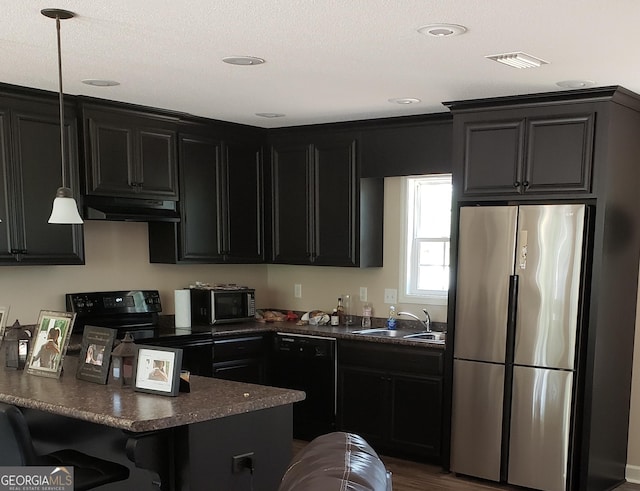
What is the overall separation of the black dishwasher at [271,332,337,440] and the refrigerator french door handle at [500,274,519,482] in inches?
50.6

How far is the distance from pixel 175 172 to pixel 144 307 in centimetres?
103

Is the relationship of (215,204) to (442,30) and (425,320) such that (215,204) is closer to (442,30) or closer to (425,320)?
(425,320)

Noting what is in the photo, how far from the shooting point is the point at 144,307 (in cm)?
Answer: 505

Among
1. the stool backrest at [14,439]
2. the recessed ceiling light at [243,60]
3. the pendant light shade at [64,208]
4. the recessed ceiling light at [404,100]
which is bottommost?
the stool backrest at [14,439]

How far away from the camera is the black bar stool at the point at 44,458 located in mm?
2393

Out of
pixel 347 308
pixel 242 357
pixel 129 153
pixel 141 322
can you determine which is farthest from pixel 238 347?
pixel 129 153

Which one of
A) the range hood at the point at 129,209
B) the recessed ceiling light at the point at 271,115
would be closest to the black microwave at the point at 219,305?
the range hood at the point at 129,209

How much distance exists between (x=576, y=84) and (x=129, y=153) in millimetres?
2855

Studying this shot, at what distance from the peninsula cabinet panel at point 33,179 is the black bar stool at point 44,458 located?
5.40 ft

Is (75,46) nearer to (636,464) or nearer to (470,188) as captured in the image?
(470,188)

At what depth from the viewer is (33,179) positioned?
13.5ft

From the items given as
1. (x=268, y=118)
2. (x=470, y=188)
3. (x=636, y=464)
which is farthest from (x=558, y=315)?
(x=268, y=118)

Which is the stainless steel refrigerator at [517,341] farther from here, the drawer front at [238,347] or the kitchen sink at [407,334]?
the drawer front at [238,347]

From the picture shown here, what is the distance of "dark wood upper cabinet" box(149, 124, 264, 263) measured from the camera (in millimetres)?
5035
